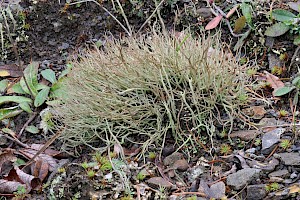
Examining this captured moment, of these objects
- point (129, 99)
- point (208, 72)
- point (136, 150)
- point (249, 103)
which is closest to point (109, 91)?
point (129, 99)

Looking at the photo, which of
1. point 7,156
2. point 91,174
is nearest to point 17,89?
point 7,156

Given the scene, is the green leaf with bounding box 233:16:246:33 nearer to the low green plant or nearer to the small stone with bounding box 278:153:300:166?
the low green plant

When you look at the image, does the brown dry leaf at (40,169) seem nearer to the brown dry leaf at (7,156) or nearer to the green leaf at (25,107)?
the brown dry leaf at (7,156)

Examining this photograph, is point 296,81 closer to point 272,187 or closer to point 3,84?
point 272,187

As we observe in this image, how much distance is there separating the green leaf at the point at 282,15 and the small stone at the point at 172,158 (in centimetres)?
104

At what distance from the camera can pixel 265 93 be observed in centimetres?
260

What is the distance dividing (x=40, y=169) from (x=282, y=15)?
1555 mm

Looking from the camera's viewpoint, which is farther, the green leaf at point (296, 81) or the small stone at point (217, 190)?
the green leaf at point (296, 81)

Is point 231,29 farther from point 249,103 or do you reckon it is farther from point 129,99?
point 129,99

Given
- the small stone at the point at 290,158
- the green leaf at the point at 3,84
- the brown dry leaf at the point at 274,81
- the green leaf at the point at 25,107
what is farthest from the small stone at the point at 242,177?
the green leaf at the point at 3,84

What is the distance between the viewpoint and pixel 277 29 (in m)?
2.80

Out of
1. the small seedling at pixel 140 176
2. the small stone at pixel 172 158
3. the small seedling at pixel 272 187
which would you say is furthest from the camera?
the small stone at pixel 172 158

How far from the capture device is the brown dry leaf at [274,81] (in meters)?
2.59

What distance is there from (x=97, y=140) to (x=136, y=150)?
24cm
